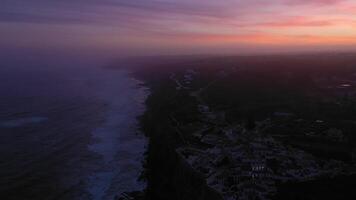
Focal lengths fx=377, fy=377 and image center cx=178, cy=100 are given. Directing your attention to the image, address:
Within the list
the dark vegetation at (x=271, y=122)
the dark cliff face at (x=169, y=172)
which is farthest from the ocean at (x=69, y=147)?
the dark vegetation at (x=271, y=122)

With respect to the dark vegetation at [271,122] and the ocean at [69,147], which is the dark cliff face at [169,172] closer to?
the dark vegetation at [271,122]

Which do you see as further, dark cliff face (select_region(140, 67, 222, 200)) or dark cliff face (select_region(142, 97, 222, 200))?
dark cliff face (select_region(140, 67, 222, 200))

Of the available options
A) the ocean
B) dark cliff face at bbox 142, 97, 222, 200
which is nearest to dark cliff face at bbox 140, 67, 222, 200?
dark cliff face at bbox 142, 97, 222, 200

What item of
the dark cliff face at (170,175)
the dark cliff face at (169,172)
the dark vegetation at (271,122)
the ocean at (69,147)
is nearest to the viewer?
the dark cliff face at (170,175)

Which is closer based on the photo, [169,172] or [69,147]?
[169,172]

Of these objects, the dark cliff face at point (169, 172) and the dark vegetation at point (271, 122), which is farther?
the dark vegetation at point (271, 122)

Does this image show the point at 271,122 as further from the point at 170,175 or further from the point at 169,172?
the point at 170,175

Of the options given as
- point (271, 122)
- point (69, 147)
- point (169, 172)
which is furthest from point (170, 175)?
point (271, 122)

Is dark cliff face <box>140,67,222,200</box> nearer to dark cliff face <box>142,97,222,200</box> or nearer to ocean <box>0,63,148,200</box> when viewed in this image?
dark cliff face <box>142,97,222,200</box>
